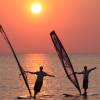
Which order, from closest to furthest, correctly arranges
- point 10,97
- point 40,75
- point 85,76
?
point 40,75 → point 85,76 → point 10,97

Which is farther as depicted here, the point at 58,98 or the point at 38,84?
the point at 58,98

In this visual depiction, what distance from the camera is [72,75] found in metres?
35.6

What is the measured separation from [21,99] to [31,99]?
1.62 m

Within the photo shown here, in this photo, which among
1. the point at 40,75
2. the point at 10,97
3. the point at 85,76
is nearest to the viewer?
the point at 40,75

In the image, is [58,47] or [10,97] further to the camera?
[10,97]

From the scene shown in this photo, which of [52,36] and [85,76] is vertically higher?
[52,36]

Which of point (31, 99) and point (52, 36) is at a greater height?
point (52, 36)

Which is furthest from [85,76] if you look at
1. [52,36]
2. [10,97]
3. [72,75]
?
[10,97]

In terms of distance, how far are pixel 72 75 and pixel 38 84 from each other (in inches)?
159

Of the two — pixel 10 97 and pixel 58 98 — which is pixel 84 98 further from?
pixel 10 97

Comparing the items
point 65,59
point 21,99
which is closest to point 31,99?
point 21,99

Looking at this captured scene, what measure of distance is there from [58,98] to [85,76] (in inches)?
116

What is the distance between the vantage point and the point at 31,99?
3350 centimetres

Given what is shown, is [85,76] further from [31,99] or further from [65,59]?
[31,99]
